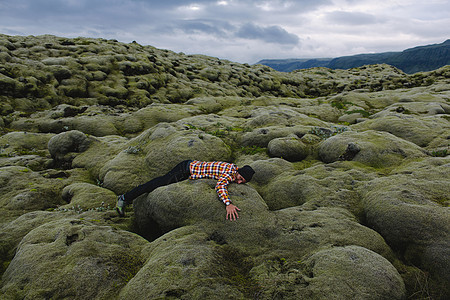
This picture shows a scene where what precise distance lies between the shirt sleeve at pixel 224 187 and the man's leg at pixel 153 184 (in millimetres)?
2114

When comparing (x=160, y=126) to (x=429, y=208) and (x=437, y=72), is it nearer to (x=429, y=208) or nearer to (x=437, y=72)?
(x=429, y=208)

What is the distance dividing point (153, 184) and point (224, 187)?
395 cm

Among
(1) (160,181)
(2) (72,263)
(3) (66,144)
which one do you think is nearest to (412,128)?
(1) (160,181)

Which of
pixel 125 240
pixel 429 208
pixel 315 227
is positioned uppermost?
pixel 429 208

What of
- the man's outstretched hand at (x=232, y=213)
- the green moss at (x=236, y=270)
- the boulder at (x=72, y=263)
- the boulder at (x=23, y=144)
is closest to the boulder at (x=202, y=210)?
the man's outstretched hand at (x=232, y=213)

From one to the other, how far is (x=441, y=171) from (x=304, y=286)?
971cm

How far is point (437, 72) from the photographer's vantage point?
224 feet

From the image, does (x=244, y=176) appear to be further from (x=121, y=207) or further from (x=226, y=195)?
(x=121, y=207)

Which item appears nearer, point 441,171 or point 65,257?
point 65,257

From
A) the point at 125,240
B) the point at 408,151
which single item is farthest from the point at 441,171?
the point at 125,240

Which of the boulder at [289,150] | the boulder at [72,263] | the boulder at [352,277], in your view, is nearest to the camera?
the boulder at [352,277]

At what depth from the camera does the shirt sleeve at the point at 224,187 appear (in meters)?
9.70

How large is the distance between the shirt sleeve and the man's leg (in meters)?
2.11

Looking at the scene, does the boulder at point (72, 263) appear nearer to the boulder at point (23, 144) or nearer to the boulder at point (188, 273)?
the boulder at point (188, 273)
